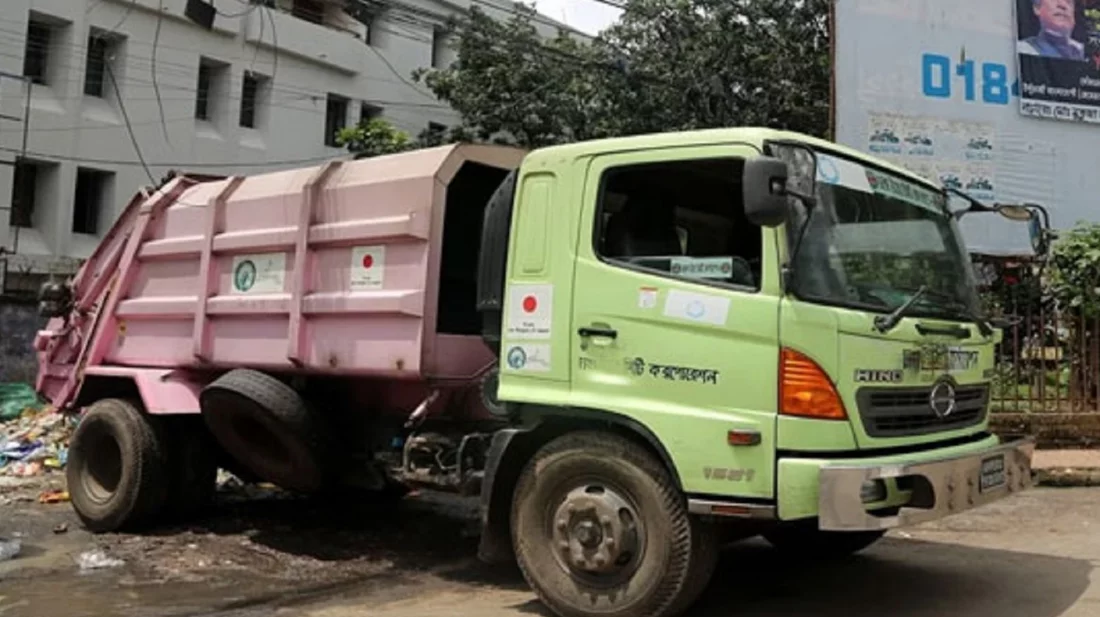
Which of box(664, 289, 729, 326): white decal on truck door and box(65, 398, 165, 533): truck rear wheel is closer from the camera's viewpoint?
box(664, 289, 729, 326): white decal on truck door

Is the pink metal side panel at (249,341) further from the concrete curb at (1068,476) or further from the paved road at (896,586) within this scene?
the concrete curb at (1068,476)

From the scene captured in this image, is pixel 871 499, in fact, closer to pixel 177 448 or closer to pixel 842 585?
pixel 842 585

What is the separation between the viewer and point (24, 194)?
19.7 metres

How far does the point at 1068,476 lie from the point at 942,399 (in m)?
5.14

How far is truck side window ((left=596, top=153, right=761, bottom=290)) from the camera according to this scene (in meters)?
4.55

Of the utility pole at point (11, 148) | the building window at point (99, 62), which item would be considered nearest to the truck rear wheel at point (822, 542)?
the utility pole at point (11, 148)

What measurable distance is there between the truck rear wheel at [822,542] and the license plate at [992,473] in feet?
3.49

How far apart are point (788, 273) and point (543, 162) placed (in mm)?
1502

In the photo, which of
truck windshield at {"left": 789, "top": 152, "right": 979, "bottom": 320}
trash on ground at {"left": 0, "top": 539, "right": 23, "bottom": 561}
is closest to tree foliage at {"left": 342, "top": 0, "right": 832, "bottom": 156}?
trash on ground at {"left": 0, "top": 539, "right": 23, "bottom": 561}

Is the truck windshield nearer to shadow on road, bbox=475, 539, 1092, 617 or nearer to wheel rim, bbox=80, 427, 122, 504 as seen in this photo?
shadow on road, bbox=475, 539, 1092, 617

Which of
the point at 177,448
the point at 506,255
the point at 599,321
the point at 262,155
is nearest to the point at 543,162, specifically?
the point at 506,255

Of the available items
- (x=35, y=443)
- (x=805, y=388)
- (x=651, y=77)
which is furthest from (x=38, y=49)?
(x=805, y=388)

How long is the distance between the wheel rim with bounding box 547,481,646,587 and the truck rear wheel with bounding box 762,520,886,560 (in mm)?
1491

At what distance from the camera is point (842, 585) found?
5.63m
